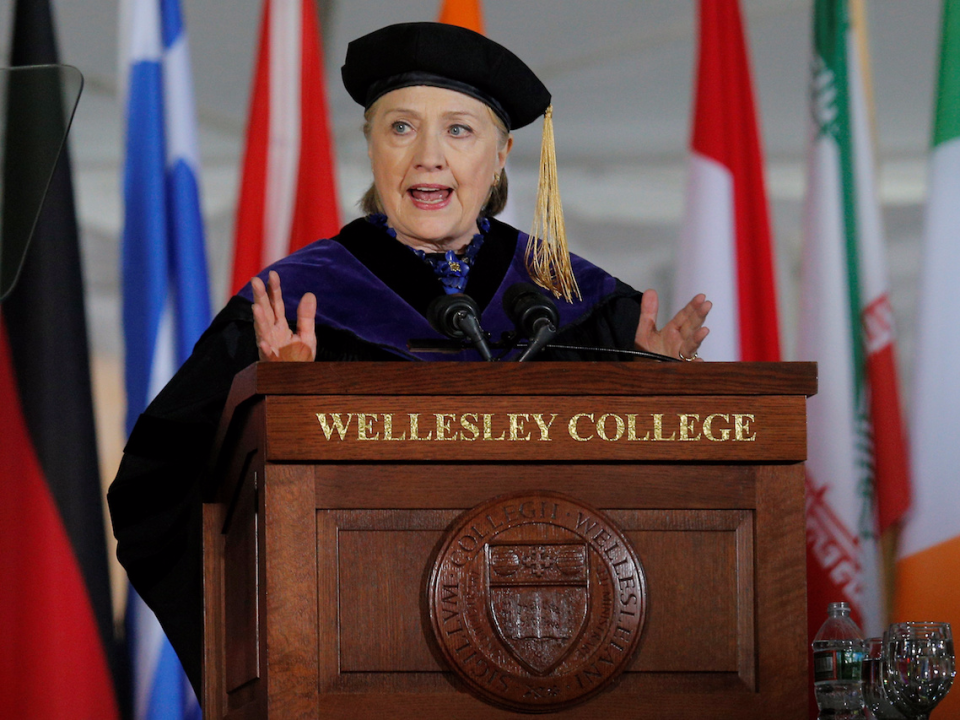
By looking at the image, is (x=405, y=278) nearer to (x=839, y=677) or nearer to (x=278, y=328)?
(x=278, y=328)

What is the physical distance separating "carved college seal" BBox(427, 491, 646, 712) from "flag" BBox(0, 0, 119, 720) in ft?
7.26

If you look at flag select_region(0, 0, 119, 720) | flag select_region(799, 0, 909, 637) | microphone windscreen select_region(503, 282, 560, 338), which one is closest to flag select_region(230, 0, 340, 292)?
flag select_region(0, 0, 119, 720)

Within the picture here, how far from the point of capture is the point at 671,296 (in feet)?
13.8

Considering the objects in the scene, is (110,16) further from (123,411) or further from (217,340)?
(217,340)

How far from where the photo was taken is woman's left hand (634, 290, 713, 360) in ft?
7.62

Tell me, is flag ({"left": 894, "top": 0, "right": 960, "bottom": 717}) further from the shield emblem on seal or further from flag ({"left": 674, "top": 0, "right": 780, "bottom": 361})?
the shield emblem on seal

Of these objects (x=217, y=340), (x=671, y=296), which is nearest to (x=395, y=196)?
(x=217, y=340)

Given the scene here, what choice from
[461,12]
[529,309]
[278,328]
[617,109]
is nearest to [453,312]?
[529,309]

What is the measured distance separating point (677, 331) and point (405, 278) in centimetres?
60

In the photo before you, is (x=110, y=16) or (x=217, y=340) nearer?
(x=217, y=340)

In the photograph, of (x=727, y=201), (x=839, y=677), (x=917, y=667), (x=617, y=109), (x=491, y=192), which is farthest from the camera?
(x=617, y=109)

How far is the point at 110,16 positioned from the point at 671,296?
1975mm

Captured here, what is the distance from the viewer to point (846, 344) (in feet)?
12.1

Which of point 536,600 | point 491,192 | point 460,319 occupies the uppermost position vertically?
point 491,192
